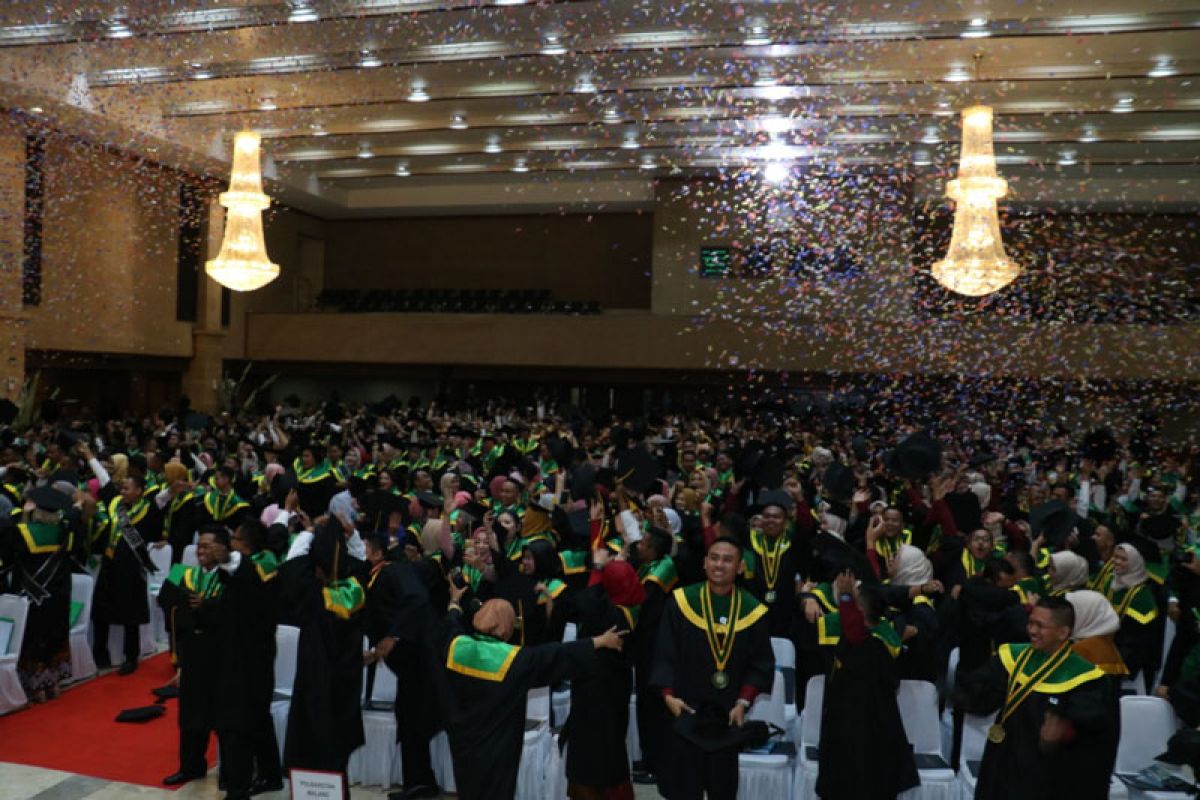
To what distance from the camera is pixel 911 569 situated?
Result: 5234 millimetres

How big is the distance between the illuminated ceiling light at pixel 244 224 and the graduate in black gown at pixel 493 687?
9.10 metres

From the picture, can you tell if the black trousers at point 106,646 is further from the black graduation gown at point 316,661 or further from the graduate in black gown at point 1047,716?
the graduate in black gown at point 1047,716


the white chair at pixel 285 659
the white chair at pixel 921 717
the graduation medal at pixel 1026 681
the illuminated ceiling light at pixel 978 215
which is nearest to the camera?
the graduation medal at pixel 1026 681

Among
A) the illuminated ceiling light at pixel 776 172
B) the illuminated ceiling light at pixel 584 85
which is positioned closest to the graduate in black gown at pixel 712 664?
the illuminated ceiling light at pixel 584 85

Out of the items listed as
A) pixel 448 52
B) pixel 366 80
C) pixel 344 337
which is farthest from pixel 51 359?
pixel 448 52

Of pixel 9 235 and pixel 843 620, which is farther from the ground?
pixel 9 235

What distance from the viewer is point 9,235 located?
15.3m

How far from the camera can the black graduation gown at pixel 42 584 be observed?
6.02m

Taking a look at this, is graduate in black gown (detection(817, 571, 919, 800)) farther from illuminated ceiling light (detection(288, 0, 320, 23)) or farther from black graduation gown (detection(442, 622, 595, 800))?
illuminated ceiling light (detection(288, 0, 320, 23))

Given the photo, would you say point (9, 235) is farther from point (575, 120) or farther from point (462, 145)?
point (575, 120)

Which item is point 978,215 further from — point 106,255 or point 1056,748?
point 106,255

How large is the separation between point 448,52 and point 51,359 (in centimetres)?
1072

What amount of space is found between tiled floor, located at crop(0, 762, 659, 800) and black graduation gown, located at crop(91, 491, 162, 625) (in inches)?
71.4

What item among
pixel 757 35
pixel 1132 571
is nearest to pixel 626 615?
pixel 1132 571
